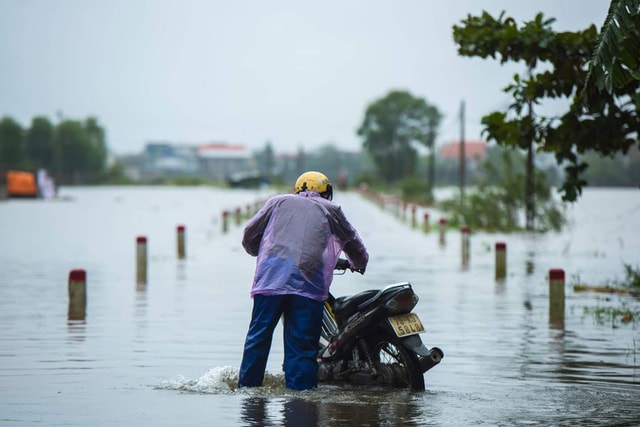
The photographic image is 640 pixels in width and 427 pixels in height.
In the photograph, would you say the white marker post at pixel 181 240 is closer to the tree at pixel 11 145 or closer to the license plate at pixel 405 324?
the license plate at pixel 405 324

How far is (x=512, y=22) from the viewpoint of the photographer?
19.1 m

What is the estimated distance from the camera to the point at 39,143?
7436 inches

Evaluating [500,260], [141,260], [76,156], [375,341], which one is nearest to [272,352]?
[375,341]

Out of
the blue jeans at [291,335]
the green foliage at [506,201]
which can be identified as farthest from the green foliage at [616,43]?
the green foliage at [506,201]

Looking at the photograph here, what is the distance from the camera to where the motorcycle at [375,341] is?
10016mm

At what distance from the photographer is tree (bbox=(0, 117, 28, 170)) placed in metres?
175

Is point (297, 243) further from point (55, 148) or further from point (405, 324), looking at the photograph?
point (55, 148)

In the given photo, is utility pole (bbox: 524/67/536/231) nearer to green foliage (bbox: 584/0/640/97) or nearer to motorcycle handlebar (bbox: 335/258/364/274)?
green foliage (bbox: 584/0/640/97)

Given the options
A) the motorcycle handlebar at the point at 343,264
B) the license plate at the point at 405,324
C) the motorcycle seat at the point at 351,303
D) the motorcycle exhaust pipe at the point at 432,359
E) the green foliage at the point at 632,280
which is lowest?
the green foliage at the point at 632,280

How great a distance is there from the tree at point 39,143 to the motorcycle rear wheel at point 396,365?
182m

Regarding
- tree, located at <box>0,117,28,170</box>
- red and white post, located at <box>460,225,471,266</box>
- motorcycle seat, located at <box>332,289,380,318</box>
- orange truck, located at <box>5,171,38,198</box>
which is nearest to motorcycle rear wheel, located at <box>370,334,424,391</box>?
motorcycle seat, located at <box>332,289,380,318</box>

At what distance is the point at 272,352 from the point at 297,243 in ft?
12.1

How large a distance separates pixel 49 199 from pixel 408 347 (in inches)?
3677

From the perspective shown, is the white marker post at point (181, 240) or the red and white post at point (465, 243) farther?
the white marker post at point (181, 240)
